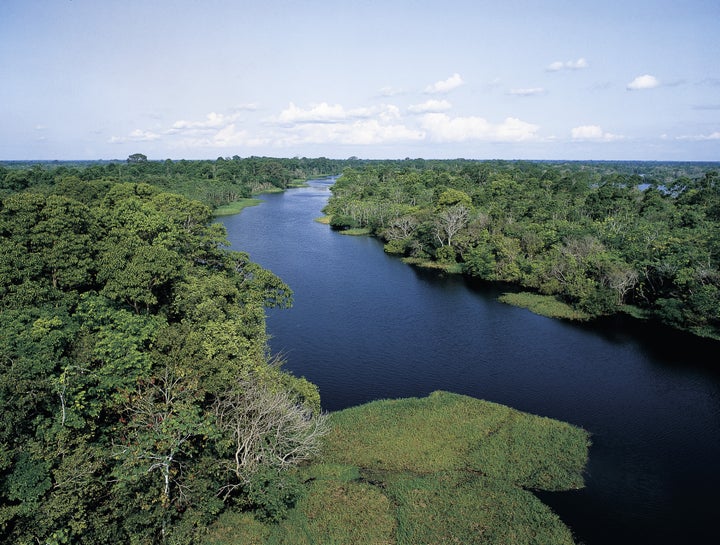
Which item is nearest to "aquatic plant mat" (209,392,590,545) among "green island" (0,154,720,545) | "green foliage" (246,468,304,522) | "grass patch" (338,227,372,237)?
"green island" (0,154,720,545)

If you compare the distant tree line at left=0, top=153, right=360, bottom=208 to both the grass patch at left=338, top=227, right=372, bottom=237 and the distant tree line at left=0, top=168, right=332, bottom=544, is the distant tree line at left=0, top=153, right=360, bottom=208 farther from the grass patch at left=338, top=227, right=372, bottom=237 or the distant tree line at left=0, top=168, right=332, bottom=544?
the grass patch at left=338, top=227, right=372, bottom=237

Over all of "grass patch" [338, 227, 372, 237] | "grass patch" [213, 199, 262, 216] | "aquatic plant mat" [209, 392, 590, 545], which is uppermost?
"grass patch" [213, 199, 262, 216]

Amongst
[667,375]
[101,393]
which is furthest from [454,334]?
[101,393]

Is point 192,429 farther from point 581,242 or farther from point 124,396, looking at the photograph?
point 581,242

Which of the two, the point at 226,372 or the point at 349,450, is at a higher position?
the point at 226,372

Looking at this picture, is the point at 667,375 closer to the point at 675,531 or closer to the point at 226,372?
the point at 675,531

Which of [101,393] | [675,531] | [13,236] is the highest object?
[13,236]
